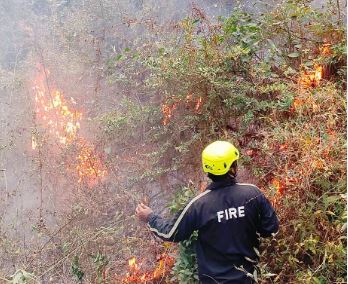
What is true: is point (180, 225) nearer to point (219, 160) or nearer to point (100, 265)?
point (219, 160)

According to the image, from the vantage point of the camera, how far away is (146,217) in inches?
138

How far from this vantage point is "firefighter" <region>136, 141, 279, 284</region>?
3061 millimetres

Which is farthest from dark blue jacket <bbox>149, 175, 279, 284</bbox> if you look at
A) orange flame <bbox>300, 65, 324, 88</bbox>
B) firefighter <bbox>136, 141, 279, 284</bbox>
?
orange flame <bbox>300, 65, 324, 88</bbox>

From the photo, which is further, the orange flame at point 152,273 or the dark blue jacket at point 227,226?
the orange flame at point 152,273

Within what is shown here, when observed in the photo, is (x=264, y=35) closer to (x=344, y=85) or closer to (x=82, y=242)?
(x=344, y=85)

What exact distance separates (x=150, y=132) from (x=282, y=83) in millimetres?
2517

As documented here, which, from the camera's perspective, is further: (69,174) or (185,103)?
(69,174)

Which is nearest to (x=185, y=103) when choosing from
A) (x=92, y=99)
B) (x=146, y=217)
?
(x=146, y=217)

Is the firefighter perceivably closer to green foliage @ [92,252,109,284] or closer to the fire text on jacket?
the fire text on jacket

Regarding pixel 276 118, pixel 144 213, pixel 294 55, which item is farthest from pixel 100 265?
pixel 294 55


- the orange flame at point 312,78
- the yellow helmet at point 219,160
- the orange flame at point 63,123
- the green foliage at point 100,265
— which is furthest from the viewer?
the orange flame at point 63,123

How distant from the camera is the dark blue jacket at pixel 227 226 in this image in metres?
3.06

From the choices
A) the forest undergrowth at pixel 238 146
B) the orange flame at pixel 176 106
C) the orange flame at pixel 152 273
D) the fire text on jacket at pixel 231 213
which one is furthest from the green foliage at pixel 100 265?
the orange flame at pixel 176 106

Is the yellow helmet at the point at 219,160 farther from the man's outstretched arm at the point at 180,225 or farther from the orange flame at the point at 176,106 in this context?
the orange flame at the point at 176,106
